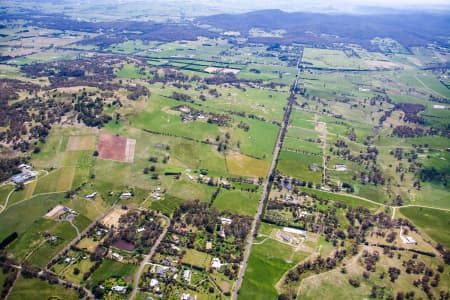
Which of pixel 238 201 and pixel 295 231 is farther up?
pixel 238 201

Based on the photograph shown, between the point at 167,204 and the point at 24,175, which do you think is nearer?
the point at 167,204

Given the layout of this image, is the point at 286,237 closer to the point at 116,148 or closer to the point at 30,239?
the point at 30,239

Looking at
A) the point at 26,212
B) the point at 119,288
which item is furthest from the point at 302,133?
the point at 26,212

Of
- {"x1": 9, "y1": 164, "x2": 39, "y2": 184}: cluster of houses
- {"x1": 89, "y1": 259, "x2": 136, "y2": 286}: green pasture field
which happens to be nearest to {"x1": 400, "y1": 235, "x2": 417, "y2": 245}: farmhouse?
{"x1": 89, "y1": 259, "x2": 136, "y2": 286}: green pasture field

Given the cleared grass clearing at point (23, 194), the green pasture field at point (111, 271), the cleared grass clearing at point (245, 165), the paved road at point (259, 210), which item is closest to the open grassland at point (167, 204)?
the green pasture field at point (111, 271)

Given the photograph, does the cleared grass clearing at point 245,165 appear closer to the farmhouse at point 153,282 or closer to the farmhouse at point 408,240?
the farmhouse at point 408,240

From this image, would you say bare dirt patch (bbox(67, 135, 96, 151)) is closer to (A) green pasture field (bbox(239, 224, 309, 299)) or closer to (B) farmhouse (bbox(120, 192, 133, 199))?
(B) farmhouse (bbox(120, 192, 133, 199))
